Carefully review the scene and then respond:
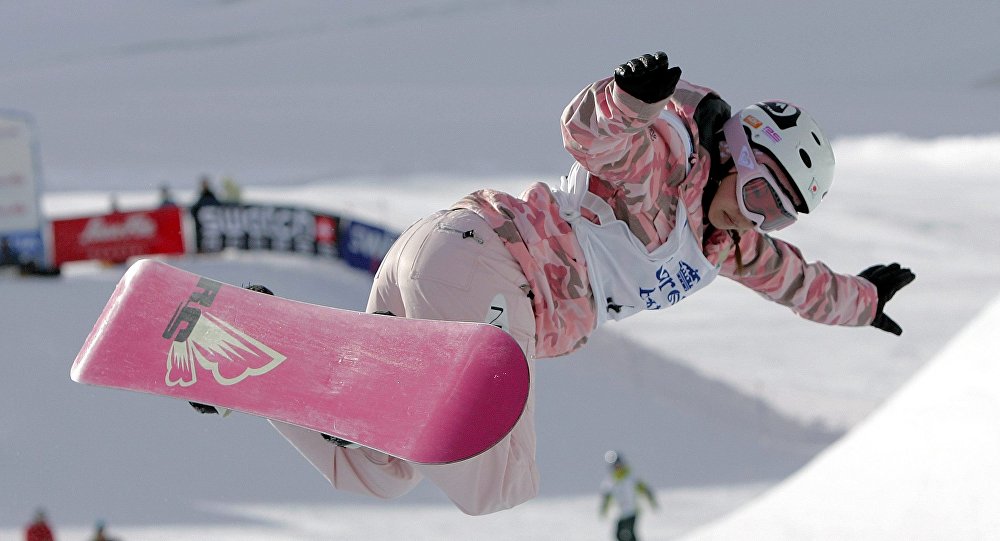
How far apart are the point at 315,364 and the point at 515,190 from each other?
13886mm

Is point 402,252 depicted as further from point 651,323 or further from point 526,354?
point 651,323

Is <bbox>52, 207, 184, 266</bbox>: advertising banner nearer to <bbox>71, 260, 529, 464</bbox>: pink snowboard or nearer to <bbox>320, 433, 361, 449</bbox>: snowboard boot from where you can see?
<bbox>71, 260, 529, 464</bbox>: pink snowboard

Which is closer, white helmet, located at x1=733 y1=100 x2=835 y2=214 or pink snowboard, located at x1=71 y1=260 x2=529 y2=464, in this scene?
pink snowboard, located at x1=71 y1=260 x2=529 y2=464

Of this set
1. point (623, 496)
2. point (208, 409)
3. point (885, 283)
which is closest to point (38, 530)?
point (623, 496)

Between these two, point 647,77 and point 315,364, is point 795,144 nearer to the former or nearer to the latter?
point 647,77

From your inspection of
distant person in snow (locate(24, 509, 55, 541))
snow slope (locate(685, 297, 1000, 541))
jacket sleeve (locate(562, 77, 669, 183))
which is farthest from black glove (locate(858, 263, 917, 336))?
distant person in snow (locate(24, 509, 55, 541))

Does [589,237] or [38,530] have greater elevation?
[589,237]

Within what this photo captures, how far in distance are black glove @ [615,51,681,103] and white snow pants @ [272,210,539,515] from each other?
679 millimetres

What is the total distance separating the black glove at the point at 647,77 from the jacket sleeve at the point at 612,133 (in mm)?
25

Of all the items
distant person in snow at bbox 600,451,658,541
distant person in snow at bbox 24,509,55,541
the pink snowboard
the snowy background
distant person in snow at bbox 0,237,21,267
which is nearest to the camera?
the pink snowboard

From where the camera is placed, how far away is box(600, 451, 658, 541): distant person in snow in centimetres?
833

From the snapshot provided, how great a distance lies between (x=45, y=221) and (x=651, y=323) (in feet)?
23.9

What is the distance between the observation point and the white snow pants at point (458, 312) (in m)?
3.26

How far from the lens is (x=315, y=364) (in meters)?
3.34
